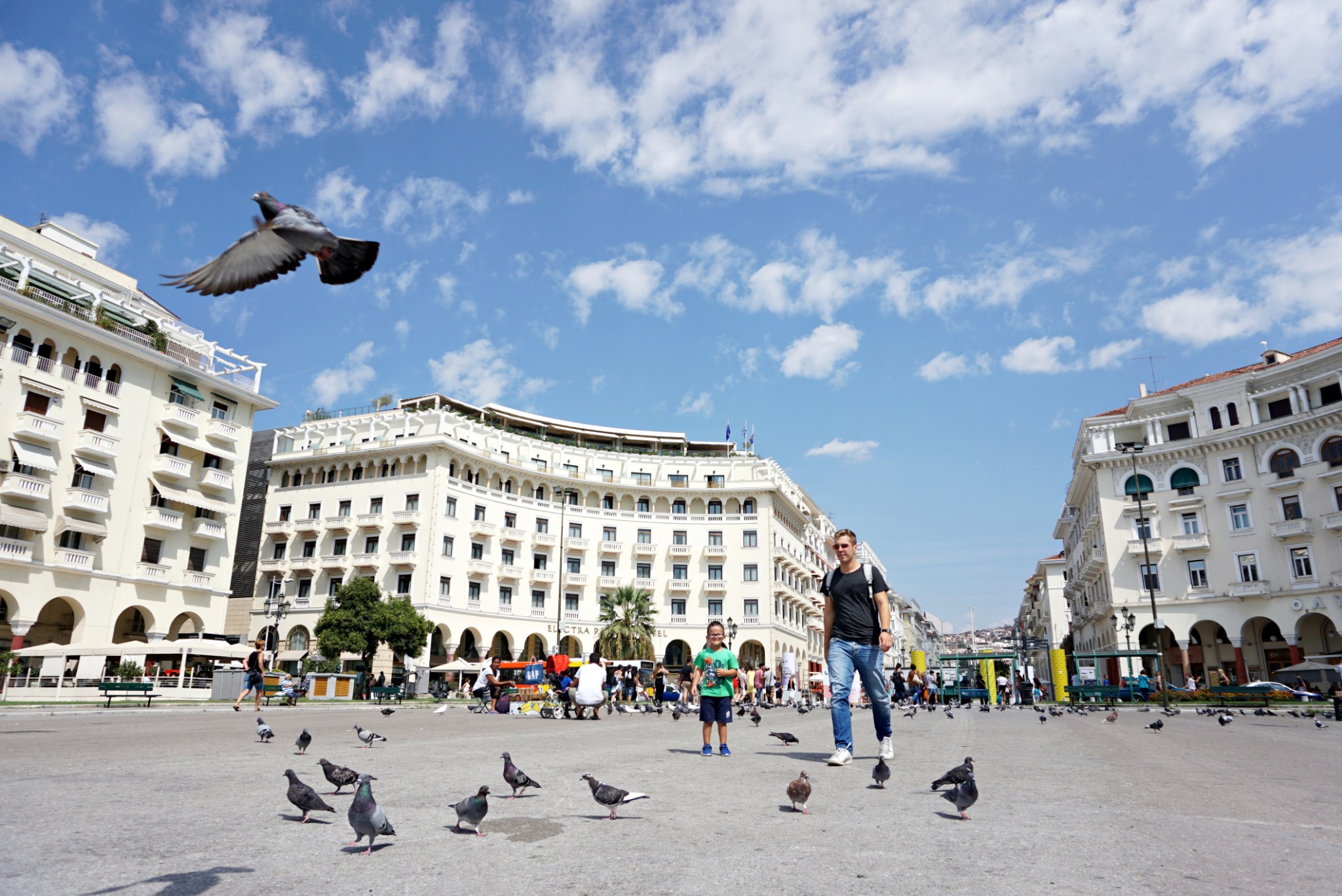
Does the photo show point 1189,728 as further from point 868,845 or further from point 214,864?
point 214,864

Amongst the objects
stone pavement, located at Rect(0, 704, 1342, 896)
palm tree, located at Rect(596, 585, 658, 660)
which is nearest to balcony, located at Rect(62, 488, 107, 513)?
palm tree, located at Rect(596, 585, 658, 660)

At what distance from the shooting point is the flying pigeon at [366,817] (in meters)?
4.10

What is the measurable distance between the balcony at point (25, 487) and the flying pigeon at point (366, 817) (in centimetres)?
3748

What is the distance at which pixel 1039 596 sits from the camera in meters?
105

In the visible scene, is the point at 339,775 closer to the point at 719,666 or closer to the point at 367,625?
the point at 719,666

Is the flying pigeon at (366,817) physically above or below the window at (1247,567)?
below

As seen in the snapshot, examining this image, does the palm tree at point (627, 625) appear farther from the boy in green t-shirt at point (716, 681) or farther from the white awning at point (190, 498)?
the boy in green t-shirt at point (716, 681)

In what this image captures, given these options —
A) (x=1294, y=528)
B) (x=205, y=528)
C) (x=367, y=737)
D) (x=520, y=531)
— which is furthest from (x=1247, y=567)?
(x=205, y=528)

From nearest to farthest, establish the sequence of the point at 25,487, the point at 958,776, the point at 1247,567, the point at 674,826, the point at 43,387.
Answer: the point at 674,826, the point at 958,776, the point at 25,487, the point at 43,387, the point at 1247,567

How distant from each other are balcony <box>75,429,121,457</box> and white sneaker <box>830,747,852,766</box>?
38.4 m

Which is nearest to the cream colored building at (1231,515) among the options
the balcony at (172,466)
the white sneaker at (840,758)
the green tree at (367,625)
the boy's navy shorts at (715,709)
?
the green tree at (367,625)

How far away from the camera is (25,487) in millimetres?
33344

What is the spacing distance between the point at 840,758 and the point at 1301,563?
44.4 metres

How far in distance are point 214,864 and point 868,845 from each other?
3167 millimetres
